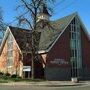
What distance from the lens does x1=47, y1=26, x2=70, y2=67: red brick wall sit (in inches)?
1636

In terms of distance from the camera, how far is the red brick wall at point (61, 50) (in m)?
41.6

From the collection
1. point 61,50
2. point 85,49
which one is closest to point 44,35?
point 61,50

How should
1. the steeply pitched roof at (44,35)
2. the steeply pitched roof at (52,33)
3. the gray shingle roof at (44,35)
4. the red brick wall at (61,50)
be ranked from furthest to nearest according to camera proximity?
the steeply pitched roof at (52,33)
the red brick wall at (61,50)
the gray shingle roof at (44,35)
the steeply pitched roof at (44,35)

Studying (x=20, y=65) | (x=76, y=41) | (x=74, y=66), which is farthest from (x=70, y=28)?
(x=20, y=65)

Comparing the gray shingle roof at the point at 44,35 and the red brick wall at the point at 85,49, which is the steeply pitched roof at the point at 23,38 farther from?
the red brick wall at the point at 85,49

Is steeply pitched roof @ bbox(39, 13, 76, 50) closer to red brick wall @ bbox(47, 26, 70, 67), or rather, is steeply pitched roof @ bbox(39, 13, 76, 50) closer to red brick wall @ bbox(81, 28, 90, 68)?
red brick wall @ bbox(47, 26, 70, 67)

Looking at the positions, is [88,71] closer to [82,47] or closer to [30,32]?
[82,47]

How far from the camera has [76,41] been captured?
149ft

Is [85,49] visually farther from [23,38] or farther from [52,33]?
[23,38]

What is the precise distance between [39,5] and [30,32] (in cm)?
373

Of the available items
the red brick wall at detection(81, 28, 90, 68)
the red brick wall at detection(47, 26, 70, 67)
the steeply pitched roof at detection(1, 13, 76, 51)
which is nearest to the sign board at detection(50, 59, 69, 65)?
the red brick wall at detection(47, 26, 70, 67)

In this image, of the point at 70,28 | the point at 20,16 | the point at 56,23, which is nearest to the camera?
the point at 20,16

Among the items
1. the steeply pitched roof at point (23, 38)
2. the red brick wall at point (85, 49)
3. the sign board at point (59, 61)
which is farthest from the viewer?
the red brick wall at point (85, 49)

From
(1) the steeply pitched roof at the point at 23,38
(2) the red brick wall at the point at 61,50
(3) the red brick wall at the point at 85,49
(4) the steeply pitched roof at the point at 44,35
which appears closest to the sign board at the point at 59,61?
(2) the red brick wall at the point at 61,50
